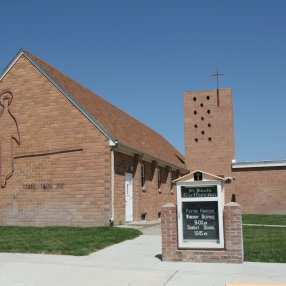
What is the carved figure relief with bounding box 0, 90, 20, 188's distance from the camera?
826 inches

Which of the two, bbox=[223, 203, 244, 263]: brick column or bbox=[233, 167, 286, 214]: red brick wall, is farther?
bbox=[233, 167, 286, 214]: red brick wall

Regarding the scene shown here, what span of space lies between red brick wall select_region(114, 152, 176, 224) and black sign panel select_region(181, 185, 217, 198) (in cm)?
947

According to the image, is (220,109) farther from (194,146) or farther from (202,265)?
(202,265)

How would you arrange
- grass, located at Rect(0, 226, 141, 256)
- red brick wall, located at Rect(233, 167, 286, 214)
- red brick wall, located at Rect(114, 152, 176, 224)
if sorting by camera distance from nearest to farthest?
grass, located at Rect(0, 226, 141, 256) → red brick wall, located at Rect(114, 152, 176, 224) → red brick wall, located at Rect(233, 167, 286, 214)

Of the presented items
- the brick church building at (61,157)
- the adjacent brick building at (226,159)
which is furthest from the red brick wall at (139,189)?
the adjacent brick building at (226,159)

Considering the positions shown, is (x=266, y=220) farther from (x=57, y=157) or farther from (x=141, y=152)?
(x=57, y=157)

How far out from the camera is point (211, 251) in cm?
972

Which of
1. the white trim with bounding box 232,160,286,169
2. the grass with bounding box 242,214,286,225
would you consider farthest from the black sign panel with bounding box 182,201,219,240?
the white trim with bounding box 232,160,286,169

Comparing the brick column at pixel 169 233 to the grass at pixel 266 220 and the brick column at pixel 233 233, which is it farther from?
the grass at pixel 266 220

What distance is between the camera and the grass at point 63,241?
38.1 ft

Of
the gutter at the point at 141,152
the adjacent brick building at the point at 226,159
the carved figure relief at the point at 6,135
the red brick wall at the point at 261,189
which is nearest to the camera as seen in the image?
the gutter at the point at 141,152

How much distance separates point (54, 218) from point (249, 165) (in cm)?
1893

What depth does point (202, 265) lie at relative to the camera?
9.41m

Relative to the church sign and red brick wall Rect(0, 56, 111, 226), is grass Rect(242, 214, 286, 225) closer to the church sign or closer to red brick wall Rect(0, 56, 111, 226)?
red brick wall Rect(0, 56, 111, 226)
